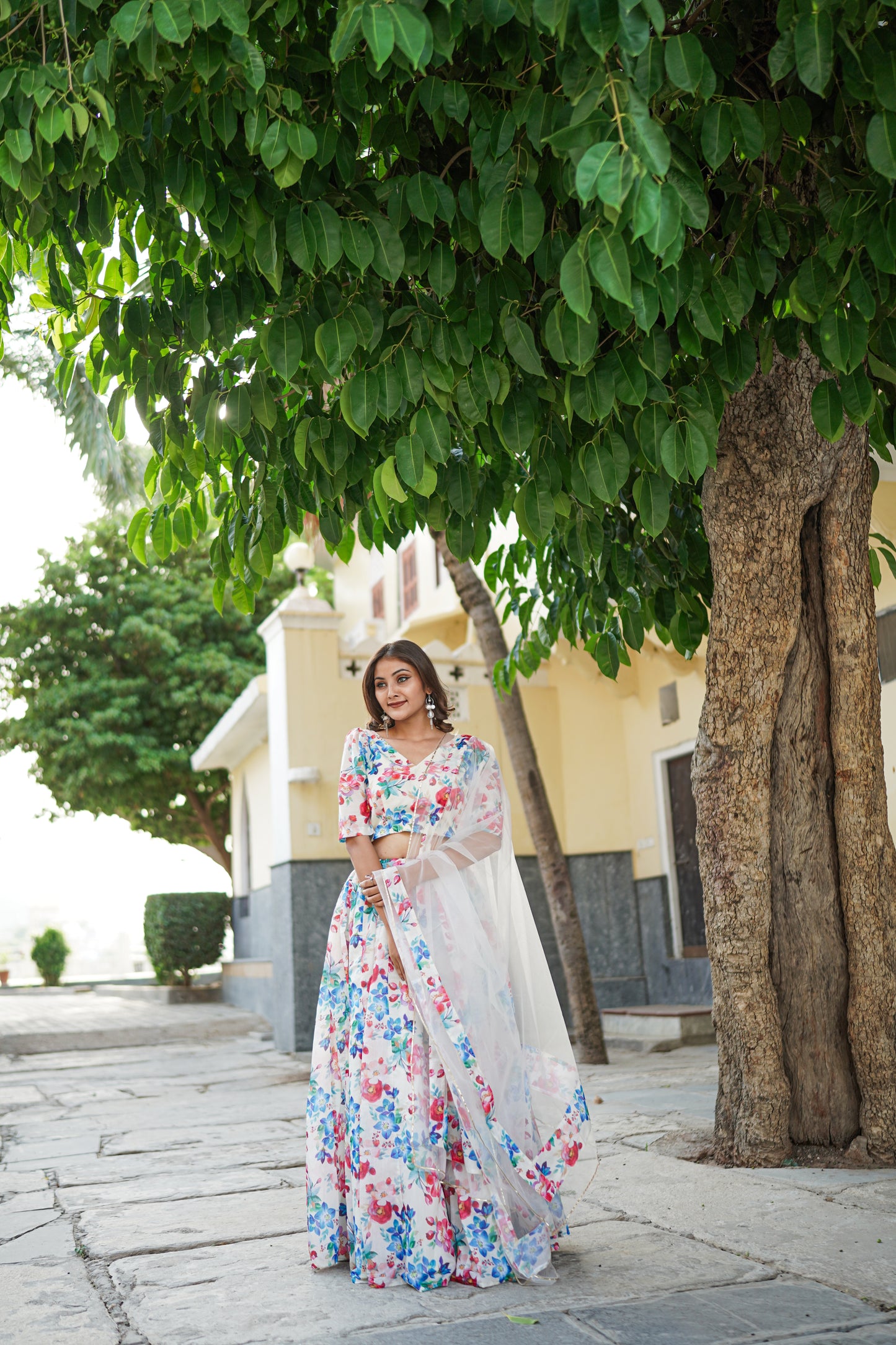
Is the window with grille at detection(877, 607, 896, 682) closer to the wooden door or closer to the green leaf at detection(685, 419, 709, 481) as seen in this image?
the wooden door

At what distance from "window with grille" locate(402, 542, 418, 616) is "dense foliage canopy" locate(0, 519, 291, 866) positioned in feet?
13.5

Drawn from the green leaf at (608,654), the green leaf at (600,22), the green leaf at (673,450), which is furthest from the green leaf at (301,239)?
the green leaf at (608,654)

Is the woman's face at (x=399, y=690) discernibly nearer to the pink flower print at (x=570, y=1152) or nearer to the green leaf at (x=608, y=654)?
the pink flower print at (x=570, y=1152)

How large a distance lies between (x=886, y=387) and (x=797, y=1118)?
8.92 feet

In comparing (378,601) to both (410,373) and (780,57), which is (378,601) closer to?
(410,373)

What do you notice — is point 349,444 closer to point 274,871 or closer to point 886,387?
point 886,387

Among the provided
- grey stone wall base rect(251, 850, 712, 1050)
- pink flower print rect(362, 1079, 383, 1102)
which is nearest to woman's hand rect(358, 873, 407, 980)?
pink flower print rect(362, 1079, 383, 1102)

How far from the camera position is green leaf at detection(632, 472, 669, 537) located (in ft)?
11.0

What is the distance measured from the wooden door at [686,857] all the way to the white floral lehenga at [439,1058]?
24.3 ft

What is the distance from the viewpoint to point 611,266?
2289 millimetres

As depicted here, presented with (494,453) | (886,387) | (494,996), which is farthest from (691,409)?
(494,996)

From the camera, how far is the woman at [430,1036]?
3.21 meters

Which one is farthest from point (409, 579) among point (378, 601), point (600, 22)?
point (600, 22)

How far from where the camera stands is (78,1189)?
15.8 ft
